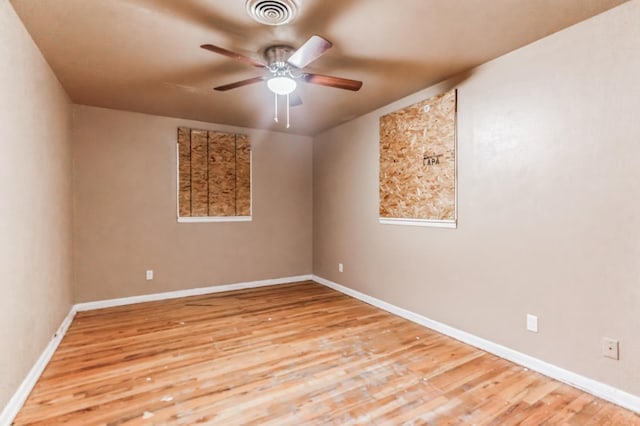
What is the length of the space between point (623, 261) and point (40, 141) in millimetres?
4363

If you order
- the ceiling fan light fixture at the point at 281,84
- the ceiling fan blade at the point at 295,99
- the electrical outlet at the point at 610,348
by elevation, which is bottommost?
the electrical outlet at the point at 610,348

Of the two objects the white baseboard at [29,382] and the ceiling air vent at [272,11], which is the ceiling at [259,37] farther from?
the white baseboard at [29,382]

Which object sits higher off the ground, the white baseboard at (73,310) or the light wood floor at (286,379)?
the white baseboard at (73,310)

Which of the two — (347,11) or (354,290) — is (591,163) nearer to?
(347,11)

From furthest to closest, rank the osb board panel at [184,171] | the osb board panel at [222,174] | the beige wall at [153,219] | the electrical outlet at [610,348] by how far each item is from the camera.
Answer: the osb board panel at [222,174], the osb board panel at [184,171], the beige wall at [153,219], the electrical outlet at [610,348]

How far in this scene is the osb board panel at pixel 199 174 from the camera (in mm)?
4586

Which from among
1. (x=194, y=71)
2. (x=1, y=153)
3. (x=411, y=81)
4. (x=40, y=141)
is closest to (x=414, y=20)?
(x=411, y=81)

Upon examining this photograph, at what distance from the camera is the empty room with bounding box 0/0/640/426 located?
2021mm

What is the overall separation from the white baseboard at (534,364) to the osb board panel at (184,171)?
306 centimetres

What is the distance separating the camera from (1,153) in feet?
6.21

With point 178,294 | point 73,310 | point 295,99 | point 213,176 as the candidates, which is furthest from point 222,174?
point 73,310

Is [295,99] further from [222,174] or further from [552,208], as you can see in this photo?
[552,208]

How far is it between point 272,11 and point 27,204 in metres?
2.20

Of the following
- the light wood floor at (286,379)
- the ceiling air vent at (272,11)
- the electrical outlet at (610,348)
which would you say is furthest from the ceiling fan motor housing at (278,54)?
Result: the electrical outlet at (610,348)
